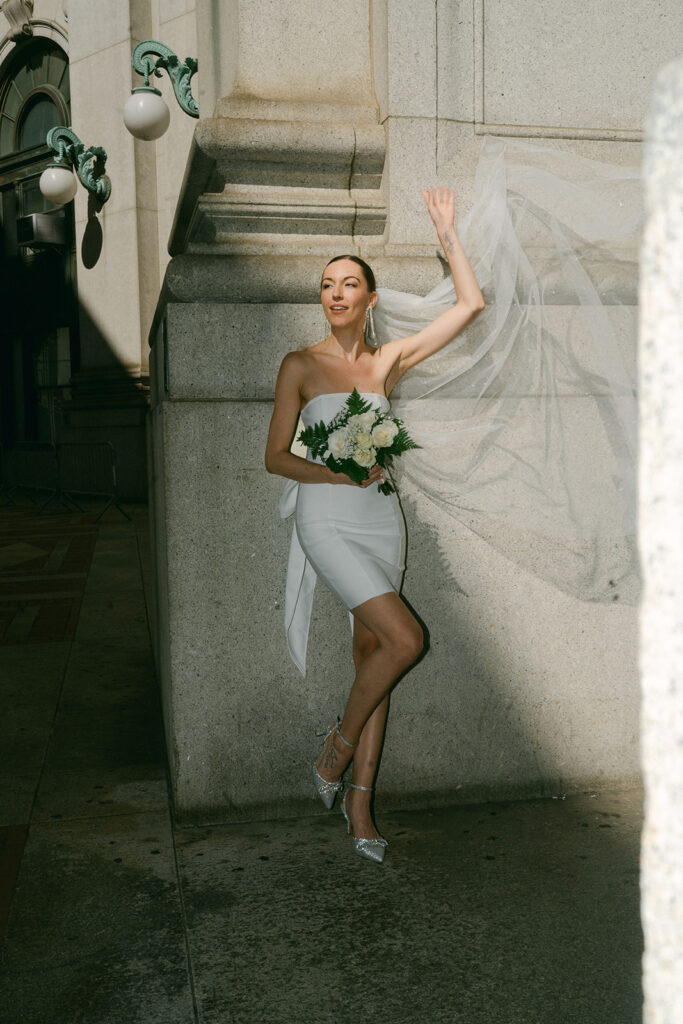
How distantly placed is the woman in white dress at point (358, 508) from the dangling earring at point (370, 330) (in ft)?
0.12

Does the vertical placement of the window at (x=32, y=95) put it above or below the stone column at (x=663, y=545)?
above

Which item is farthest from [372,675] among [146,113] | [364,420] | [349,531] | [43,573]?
[146,113]

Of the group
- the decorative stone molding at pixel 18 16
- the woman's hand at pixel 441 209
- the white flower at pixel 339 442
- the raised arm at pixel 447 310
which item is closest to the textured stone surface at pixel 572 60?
the woman's hand at pixel 441 209

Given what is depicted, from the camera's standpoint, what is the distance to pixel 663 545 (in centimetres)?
98

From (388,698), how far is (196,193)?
2.47 metres

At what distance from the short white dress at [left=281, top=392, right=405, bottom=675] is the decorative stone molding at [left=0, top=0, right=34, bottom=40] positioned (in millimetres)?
18788

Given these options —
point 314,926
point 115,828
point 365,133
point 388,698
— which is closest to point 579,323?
point 365,133

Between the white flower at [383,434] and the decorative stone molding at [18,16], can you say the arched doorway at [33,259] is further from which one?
the white flower at [383,434]

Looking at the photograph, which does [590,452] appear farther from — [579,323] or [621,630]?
[621,630]

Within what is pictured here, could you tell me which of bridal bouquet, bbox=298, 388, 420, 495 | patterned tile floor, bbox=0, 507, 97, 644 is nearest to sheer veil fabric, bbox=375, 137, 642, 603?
bridal bouquet, bbox=298, 388, 420, 495

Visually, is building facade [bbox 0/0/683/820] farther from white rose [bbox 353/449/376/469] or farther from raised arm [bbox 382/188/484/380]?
white rose [bbox 353/449/376/469]

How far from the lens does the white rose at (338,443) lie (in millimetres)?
3600

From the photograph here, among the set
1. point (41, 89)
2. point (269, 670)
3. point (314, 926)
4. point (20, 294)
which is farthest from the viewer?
point (20, 294)

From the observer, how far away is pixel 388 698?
13.1 feet
